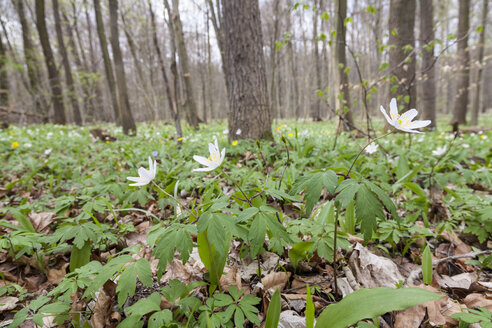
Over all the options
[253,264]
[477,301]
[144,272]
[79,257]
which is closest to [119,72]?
[79,257]

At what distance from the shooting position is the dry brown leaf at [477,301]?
104 centimetres

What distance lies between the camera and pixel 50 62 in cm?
950

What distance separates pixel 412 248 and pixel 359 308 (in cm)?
105

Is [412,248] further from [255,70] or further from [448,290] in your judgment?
[255,70]

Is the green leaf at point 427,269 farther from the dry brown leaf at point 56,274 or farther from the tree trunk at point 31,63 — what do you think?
the tree trunk at point 31,63

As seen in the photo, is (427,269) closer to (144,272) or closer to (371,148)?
(144,272)

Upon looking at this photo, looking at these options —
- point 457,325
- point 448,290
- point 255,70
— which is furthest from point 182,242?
point 255,70

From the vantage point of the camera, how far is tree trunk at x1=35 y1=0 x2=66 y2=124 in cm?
912

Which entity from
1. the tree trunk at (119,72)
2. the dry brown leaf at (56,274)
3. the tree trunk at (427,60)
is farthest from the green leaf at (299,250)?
the tree trunk at (427,60)

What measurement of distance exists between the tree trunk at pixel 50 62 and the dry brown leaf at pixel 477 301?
12.4 metres

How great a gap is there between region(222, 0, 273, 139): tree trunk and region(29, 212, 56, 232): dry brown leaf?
263 centimetres

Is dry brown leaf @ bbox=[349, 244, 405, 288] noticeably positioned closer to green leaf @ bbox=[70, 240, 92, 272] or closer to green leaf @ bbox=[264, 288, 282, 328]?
green leaf @ bbox=[264, 288, 282, 328]

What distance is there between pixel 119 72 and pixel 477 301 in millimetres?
8032

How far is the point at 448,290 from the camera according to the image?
121cm
